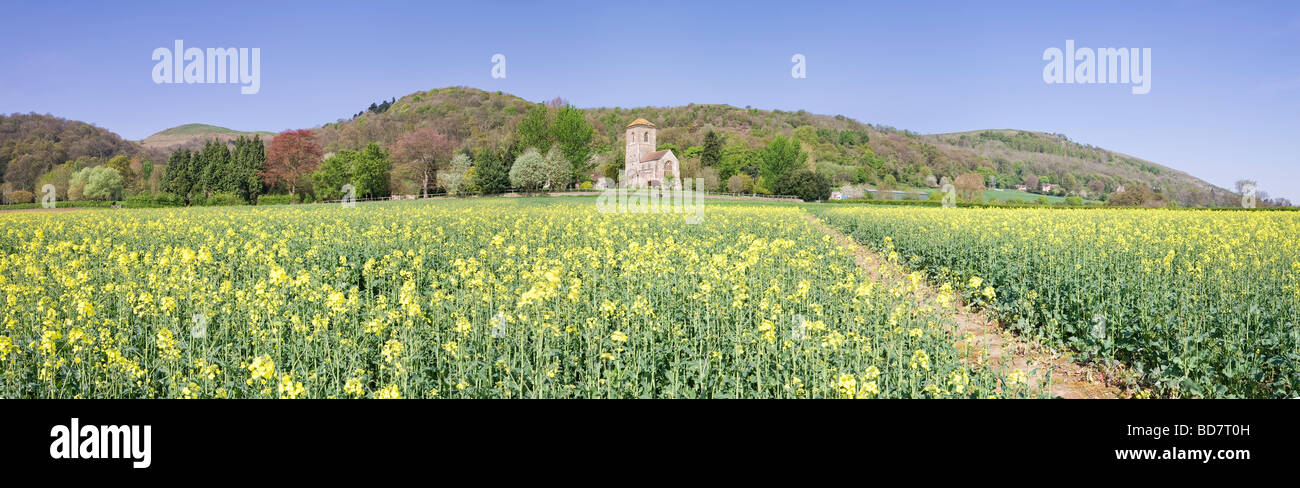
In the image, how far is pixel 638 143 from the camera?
398 feet

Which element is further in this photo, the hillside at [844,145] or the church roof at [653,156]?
the hillside at [844,145]

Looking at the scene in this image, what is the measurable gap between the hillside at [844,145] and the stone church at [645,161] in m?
4.13

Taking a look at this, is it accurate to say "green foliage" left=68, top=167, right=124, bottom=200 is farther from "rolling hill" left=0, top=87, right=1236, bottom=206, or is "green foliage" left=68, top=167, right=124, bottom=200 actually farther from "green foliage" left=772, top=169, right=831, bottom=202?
"green foliage" left=772, top=169, right=831, bottom=202

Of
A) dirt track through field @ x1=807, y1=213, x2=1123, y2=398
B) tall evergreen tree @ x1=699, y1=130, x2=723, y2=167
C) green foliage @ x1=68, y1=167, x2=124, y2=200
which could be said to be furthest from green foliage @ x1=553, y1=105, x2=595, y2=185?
dirt track through field @ x1=807, y1=213, x2=1123, y2=398

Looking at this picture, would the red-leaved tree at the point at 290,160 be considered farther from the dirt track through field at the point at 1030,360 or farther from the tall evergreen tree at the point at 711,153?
the dirt track through field at the point at 1030,360

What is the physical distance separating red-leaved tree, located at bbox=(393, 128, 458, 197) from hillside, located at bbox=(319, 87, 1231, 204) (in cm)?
1085

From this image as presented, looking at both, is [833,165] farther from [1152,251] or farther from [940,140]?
[1152,251]

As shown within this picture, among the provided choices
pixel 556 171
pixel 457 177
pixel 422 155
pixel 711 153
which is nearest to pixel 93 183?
pixel 422 155

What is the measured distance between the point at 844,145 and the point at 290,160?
400 ft

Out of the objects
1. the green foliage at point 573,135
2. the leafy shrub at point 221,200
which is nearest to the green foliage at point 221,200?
the leafy shrub at point 221,200

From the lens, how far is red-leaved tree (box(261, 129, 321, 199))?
8588 cm

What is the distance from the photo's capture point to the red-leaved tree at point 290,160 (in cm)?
8588

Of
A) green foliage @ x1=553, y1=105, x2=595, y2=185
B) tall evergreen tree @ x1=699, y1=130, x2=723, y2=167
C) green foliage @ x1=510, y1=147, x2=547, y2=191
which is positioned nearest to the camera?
green foliage @ x1=510, y1=147, x2=547, y2=191

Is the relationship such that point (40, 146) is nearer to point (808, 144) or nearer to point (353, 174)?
point (353, 174)
